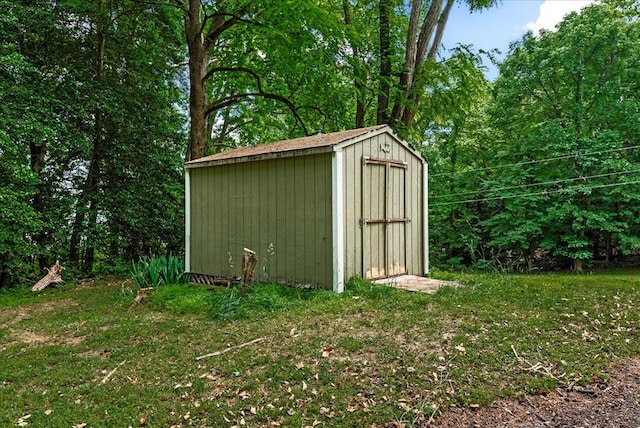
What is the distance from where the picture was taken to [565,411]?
2.59m

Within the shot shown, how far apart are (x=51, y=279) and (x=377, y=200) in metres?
5.95

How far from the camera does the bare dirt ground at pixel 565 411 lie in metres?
2.47

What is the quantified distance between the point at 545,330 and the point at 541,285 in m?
1.84

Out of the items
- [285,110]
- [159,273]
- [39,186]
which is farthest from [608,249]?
[39,186]

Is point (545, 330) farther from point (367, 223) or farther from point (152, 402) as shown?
point (152, 402)

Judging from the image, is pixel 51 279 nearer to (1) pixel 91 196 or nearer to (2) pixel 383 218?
(1) pixel 91 196

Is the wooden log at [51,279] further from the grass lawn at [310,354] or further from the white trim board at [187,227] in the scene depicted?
the white trim board at [187,227]

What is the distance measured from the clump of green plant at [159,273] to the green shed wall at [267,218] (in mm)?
277

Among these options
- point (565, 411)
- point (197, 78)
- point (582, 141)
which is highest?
point (197, 78)

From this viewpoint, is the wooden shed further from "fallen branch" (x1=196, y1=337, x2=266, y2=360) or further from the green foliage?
the green foliage

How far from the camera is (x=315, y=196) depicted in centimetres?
524

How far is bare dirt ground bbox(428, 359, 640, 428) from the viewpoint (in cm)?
247

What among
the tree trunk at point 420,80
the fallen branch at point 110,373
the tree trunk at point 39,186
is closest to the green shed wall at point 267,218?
the fallen branch at point 110,373

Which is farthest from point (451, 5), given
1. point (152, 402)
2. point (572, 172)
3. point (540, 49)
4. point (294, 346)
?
point (152, 402)
